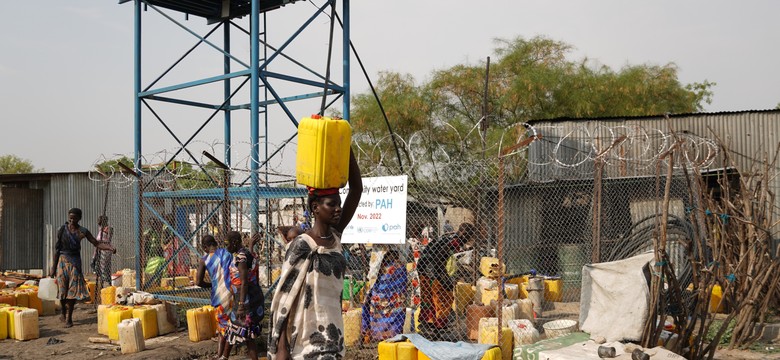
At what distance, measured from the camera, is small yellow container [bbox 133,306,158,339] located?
399 inches

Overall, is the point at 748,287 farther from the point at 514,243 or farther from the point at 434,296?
the point at 514,243

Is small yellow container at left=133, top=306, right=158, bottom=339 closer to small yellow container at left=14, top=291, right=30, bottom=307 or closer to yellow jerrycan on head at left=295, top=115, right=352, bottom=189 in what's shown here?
small yellow container at left=14, top=291, right=30, bottom=307

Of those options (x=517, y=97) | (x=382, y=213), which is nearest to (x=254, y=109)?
(x=382, y=213)

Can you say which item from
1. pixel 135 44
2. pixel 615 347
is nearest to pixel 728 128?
pixel 615 347

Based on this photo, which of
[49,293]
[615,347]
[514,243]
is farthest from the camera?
[514,243]

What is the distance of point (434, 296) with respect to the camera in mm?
8664

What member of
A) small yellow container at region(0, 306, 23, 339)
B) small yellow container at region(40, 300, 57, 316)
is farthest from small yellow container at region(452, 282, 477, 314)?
small yellow container at region(40, 300, 57, 316)

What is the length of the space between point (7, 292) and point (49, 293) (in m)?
0.68

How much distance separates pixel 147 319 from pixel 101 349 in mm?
787

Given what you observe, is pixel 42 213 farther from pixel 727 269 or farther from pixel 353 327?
pixel 727 269

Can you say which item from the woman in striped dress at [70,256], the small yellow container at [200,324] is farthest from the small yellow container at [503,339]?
the woman in striped dress at [70,256]

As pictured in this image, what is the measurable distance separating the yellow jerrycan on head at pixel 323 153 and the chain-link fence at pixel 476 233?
318 cm

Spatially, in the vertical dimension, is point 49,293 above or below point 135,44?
below

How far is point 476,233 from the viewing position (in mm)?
8289
